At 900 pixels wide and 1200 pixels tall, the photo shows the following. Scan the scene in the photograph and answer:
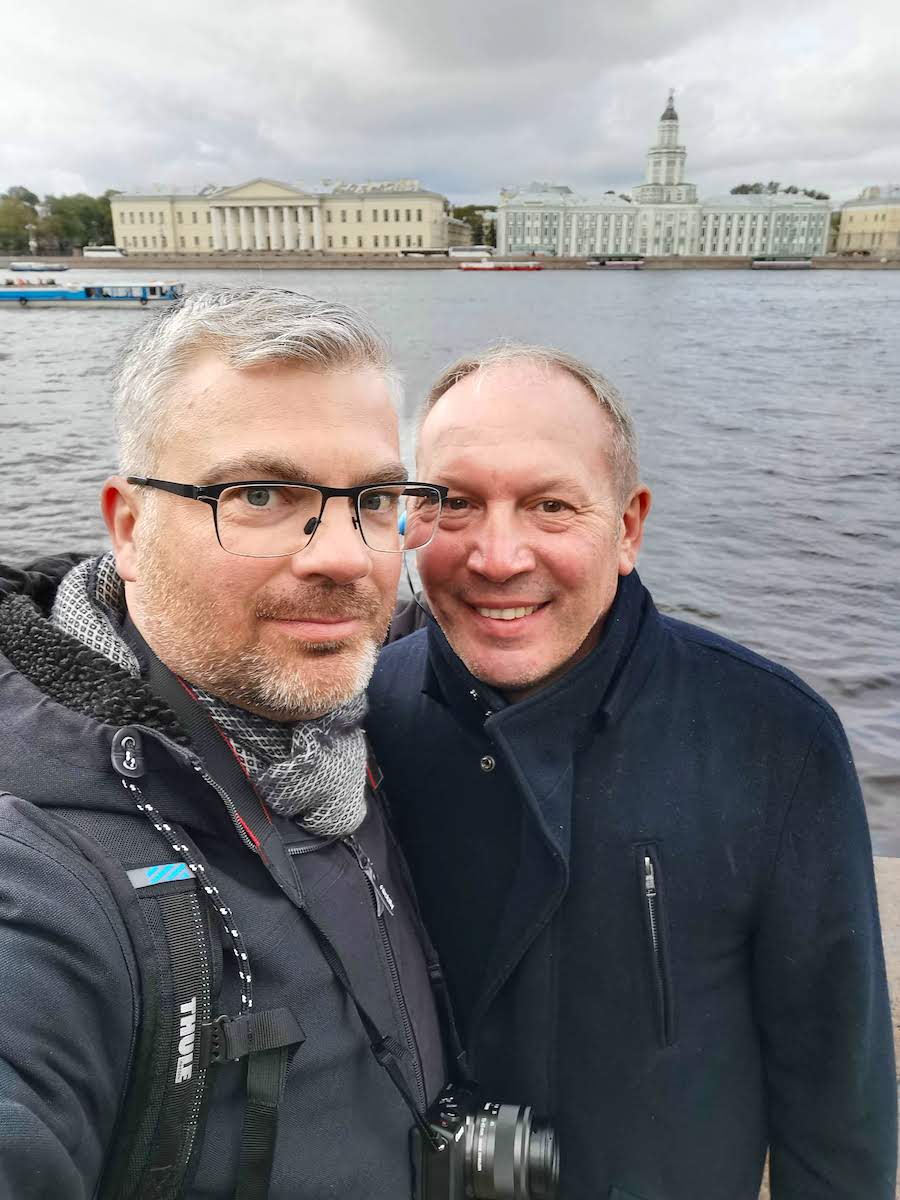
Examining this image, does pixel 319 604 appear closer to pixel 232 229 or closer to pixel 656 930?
pixel 656 930

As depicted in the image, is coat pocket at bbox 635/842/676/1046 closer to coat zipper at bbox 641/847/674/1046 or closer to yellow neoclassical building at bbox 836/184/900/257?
coat zipper at bbox 641/847/674/1046

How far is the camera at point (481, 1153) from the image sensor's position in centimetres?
140

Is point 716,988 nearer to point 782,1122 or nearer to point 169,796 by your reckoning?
point 782,1122

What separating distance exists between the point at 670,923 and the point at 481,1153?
0.47 m

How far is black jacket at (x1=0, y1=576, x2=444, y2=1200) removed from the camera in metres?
0.98

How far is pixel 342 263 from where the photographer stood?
288ft

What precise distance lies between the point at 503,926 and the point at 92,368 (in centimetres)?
2604

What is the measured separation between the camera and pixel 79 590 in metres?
1.41

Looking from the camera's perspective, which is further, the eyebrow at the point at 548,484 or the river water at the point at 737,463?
the river water at the point at 737,463

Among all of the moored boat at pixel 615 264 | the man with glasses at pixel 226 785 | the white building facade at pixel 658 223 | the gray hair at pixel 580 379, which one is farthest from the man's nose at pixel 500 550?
the white building facade at pixel 658 223

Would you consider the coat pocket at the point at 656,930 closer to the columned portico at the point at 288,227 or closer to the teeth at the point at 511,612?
the teeth at the point at 511,612

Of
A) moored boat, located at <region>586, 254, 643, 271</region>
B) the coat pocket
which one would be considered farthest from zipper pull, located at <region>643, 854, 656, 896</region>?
moored boat, located at <region>586, 254, 643, 271</region>

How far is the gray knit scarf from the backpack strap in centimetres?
23

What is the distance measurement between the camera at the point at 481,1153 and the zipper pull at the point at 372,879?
312mm
